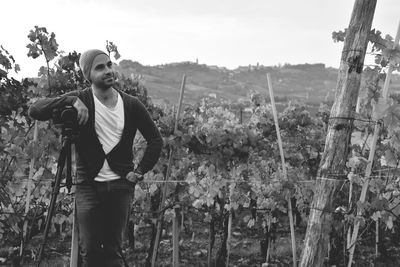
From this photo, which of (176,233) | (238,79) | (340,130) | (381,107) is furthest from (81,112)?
(238,79)

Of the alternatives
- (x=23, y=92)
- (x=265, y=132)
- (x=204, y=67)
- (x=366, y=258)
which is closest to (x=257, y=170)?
(x=265, y=132)

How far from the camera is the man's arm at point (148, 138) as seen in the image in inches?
120

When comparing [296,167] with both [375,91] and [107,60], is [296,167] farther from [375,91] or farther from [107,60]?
[107,60]

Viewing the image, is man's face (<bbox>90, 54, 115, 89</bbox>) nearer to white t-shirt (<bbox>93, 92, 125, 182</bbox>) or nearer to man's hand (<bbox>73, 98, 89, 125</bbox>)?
white t-shirt (<bbox>93, 92, 125, 182</bbox>)

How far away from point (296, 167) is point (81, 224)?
4.80m

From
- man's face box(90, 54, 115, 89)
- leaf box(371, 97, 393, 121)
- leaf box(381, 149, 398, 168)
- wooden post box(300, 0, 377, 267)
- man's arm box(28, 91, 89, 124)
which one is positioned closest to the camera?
man's arm box(28, 91, 89, 124)

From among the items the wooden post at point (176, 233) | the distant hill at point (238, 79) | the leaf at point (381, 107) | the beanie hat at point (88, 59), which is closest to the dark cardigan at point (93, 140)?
the beanie hat at point (88, 59)

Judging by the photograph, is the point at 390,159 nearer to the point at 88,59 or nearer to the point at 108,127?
the point at 108,127

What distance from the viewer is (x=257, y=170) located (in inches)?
228

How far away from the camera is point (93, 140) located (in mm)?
2893

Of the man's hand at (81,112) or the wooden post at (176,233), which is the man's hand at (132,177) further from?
the wooden post at (176,233)

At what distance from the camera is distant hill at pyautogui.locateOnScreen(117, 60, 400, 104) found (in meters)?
54.3

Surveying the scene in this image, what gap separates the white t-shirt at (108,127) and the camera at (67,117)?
27 cm

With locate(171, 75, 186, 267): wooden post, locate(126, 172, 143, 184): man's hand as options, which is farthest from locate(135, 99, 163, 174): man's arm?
locate(171, 75, 186, 267): wooden post
